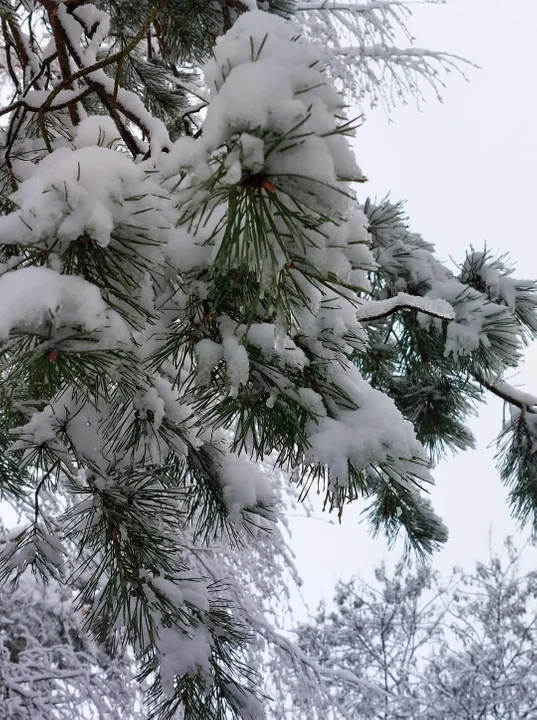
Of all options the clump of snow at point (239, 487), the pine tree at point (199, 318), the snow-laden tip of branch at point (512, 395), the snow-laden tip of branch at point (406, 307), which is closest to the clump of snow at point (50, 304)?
the pine tree at point (199, 318)

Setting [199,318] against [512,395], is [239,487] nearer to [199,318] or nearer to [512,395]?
[199,318]

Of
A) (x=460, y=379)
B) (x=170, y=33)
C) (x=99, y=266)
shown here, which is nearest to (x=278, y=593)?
(x=460, y=379)

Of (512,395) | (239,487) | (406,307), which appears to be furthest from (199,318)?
(512,395)

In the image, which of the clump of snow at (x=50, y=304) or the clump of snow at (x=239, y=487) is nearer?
the clump of snow at (x=50, y=304)

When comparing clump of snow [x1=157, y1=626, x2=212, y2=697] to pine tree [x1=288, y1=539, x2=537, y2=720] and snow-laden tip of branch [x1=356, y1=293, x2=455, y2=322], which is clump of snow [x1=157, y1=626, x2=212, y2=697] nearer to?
snow-laden tip of branch [x1=356, y1=293, x2=455, y2=322]

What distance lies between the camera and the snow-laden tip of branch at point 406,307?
998 millimetres

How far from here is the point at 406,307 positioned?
40.6 inches

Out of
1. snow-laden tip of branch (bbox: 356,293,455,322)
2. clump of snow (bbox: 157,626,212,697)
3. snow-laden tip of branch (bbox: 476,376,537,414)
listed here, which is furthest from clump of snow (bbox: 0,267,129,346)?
snow-laden tip of branch (bbox: 476,376,537,414)

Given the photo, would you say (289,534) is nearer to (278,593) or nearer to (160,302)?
(278,593)

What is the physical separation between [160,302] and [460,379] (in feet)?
4.71

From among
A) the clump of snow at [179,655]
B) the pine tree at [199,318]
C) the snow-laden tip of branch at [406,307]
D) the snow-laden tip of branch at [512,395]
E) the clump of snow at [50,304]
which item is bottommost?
the clump of snow at [179,655]

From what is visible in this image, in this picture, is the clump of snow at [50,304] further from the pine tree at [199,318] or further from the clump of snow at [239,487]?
the clump of snow at [239,487]

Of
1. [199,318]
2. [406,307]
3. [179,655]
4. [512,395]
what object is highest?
[512,395]

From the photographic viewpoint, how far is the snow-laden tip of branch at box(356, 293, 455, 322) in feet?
3.27
